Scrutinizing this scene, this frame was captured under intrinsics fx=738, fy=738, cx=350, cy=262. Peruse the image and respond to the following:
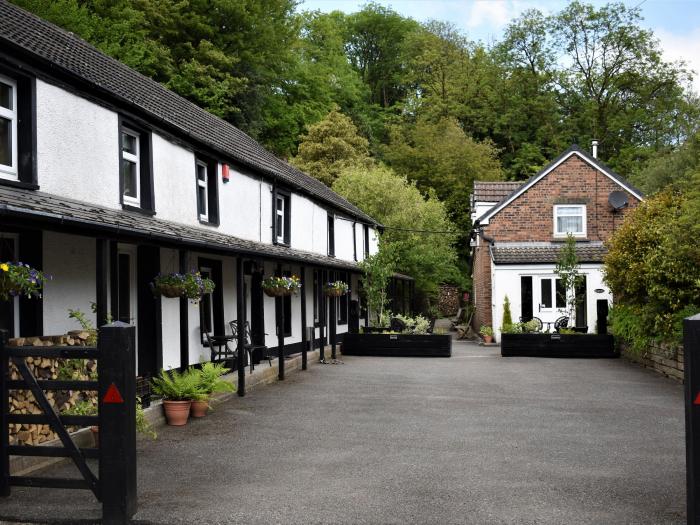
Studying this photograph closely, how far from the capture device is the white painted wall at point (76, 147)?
9625 millimetres

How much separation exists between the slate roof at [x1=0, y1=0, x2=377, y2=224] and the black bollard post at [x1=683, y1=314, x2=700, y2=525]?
7887 mm

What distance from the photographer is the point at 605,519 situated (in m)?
5.81

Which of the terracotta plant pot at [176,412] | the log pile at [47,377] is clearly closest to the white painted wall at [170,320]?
the terracotta plant pot at [176,412]

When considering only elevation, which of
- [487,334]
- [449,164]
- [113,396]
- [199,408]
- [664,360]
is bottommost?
[487,334]

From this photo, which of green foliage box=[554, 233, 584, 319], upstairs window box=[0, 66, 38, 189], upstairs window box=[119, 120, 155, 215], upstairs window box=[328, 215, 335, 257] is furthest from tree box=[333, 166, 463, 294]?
upstairs window box=[0, 66, 38, 189]

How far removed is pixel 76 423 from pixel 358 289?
23.4 meters

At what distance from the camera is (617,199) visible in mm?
27984

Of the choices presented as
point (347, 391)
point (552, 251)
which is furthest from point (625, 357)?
point (347, 391)

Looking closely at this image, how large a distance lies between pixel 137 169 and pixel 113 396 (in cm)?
759

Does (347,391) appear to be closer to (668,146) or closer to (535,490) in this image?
(535,490)

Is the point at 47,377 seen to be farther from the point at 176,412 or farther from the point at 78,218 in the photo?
the point at 176,412

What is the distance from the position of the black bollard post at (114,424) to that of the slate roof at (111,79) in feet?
15.9

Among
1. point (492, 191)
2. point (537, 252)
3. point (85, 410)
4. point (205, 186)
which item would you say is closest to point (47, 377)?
point (85, 410)

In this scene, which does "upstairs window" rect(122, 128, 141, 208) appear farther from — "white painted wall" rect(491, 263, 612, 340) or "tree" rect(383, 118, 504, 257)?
"tree" rect(383, 118, 504, 257)
